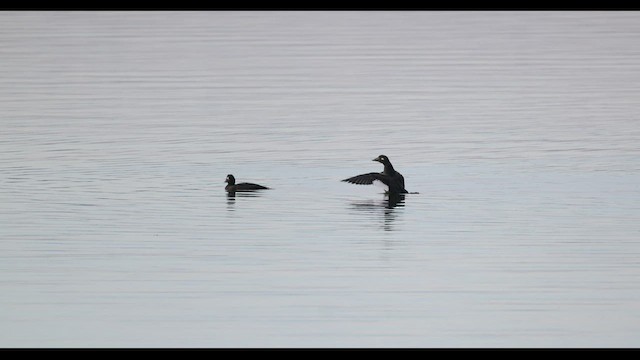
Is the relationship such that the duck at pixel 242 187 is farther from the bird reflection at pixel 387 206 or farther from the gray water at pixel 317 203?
the bird reflection at pixel 387 206

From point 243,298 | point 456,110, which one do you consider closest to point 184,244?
point 243,298

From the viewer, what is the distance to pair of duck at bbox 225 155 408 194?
2061 cm

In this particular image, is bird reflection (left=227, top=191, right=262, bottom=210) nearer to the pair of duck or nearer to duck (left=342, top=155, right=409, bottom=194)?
the pair of duck

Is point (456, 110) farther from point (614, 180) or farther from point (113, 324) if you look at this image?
point (113, 324)

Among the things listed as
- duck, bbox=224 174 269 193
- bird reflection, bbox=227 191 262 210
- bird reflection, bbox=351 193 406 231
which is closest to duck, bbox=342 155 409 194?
bird reflection, bbox=351 193 406 231

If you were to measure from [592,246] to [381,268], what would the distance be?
8.01ft

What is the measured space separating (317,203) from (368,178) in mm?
1562

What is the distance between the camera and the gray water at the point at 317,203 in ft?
44.5

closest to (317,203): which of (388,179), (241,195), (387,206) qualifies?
(387,206)

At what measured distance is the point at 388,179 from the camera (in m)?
20.9

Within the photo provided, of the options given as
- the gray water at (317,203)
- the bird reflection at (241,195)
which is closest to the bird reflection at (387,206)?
the gray water at (317,203)

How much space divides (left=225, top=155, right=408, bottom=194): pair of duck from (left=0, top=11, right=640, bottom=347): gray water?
19 cm

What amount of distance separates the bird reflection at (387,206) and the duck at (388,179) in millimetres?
117

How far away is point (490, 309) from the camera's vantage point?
1389 centimetres
